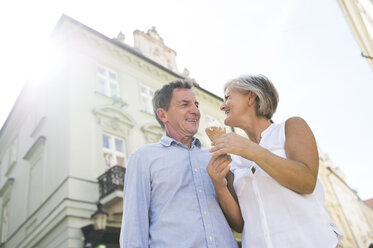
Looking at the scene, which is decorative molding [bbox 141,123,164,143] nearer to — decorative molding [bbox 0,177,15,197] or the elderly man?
decorative molding [bbox 0,177,15,197]

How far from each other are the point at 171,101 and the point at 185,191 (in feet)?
2.92

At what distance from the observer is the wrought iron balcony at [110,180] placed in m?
9.43

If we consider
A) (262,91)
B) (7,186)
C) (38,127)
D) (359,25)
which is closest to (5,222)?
(7,186)

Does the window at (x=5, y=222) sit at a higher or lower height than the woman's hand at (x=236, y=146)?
higher

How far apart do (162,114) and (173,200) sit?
3.03 ft

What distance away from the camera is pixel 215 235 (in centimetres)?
185

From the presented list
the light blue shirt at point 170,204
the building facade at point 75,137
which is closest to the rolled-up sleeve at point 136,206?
the light blue shirt at point 170,204

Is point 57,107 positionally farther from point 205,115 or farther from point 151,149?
point 151,149

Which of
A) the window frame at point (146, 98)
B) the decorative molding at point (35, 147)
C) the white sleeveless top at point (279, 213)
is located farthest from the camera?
the window frame at point (146, 98)

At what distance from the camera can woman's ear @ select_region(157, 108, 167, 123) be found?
2635mm

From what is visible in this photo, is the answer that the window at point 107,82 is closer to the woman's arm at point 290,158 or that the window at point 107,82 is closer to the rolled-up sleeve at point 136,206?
the rolled-up sleeve at point 136,206

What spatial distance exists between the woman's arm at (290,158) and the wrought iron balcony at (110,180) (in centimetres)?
828

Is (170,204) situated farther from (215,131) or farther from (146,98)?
(146,98)

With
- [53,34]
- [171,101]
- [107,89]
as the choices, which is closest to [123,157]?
[107,89]
